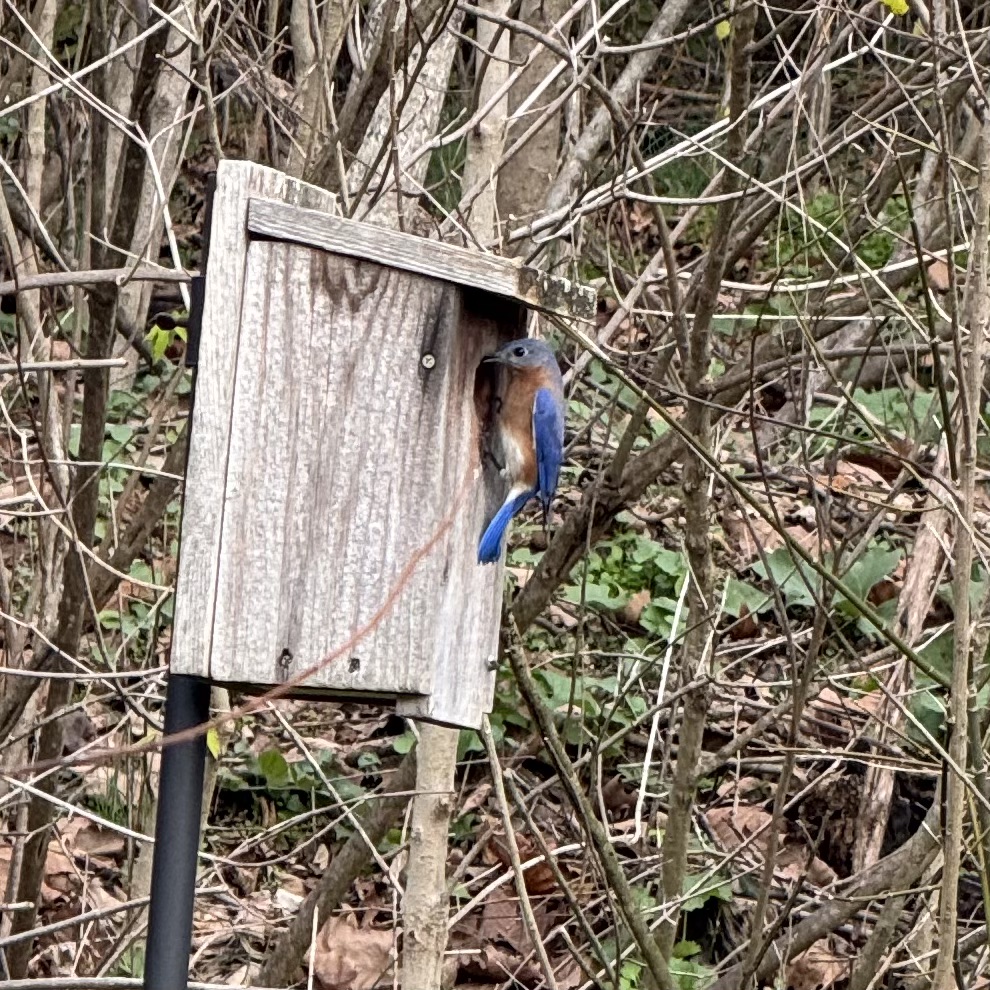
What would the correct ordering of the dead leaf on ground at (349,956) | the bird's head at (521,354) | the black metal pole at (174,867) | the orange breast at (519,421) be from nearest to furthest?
the black metal pole at (174,867) → the bird's head at (521,354) → the orange breast at (519,421) → the dead leaf on ground at (349,956)

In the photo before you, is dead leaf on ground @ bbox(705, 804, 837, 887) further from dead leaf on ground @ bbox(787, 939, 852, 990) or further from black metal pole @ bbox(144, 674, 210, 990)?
black metal pole @ bbox(144, 674, 210, 990)

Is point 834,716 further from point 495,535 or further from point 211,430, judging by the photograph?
point 211,430

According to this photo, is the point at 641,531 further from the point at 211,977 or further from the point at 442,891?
the point at 442,891

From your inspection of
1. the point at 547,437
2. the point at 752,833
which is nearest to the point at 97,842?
the point at 752,833

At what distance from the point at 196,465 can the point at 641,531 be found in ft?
13.2

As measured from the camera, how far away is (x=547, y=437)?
3.10 m

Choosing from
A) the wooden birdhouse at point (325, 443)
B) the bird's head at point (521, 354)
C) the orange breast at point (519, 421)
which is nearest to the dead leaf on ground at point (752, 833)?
the orange breast at point (519, 421)

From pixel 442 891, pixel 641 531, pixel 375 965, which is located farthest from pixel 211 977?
pixel 641 531

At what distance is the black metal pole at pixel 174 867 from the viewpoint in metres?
2.07

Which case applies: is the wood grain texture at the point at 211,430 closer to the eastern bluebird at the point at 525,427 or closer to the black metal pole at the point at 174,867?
the black metal pole at the point at 174,867

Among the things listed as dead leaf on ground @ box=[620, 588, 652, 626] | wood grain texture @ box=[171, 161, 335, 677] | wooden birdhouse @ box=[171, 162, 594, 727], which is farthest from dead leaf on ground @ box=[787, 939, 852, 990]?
wood grain texture @ box=[171, 161, 335, 677]

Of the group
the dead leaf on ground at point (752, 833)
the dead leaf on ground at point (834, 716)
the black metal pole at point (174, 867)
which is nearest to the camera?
the black metal pole at point (174, 867)

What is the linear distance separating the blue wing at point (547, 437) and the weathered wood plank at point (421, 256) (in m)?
0.49

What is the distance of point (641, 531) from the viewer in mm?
6152
